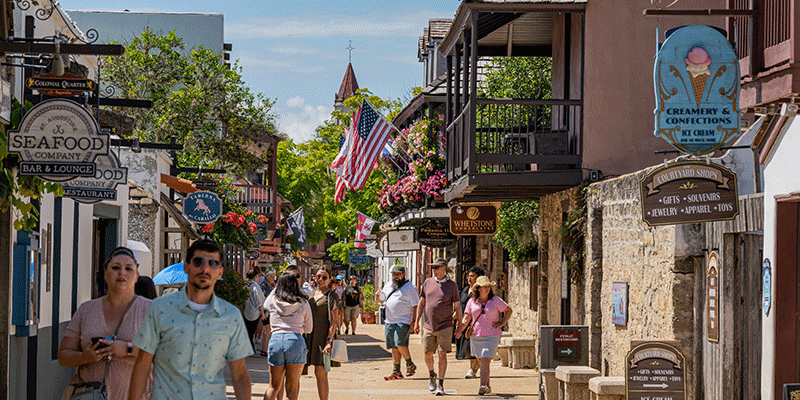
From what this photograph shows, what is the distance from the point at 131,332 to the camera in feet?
21.5

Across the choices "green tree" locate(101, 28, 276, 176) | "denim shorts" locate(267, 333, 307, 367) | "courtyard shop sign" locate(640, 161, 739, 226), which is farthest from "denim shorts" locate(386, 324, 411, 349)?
"green tree" locate(101, 28, 276, 176)

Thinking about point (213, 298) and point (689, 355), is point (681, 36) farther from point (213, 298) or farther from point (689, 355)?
point (213, 298)

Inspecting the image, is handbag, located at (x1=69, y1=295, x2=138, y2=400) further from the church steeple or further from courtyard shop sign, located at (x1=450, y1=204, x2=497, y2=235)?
the church steeple

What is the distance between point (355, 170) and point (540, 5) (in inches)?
337

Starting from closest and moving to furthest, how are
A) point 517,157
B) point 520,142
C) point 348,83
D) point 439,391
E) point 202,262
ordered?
point 202,262, point 439,391, point 517,157, point 520,142, point 348,83

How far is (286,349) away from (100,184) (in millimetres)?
2916

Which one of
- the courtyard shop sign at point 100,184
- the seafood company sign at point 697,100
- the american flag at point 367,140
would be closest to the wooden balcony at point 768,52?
the seafood company sign at point 697,100


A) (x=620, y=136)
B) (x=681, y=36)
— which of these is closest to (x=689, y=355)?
(x=681, y=36)

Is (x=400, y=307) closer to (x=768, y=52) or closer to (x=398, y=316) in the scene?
(x=398, y=316)

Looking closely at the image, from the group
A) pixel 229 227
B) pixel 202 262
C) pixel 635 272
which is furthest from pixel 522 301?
pixel 202 262

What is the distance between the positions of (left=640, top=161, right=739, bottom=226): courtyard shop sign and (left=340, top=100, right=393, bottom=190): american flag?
12.8 metres

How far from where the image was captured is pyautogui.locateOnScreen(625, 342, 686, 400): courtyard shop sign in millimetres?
8648

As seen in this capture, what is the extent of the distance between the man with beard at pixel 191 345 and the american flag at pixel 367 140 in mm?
15588

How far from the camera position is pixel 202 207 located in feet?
72.2
